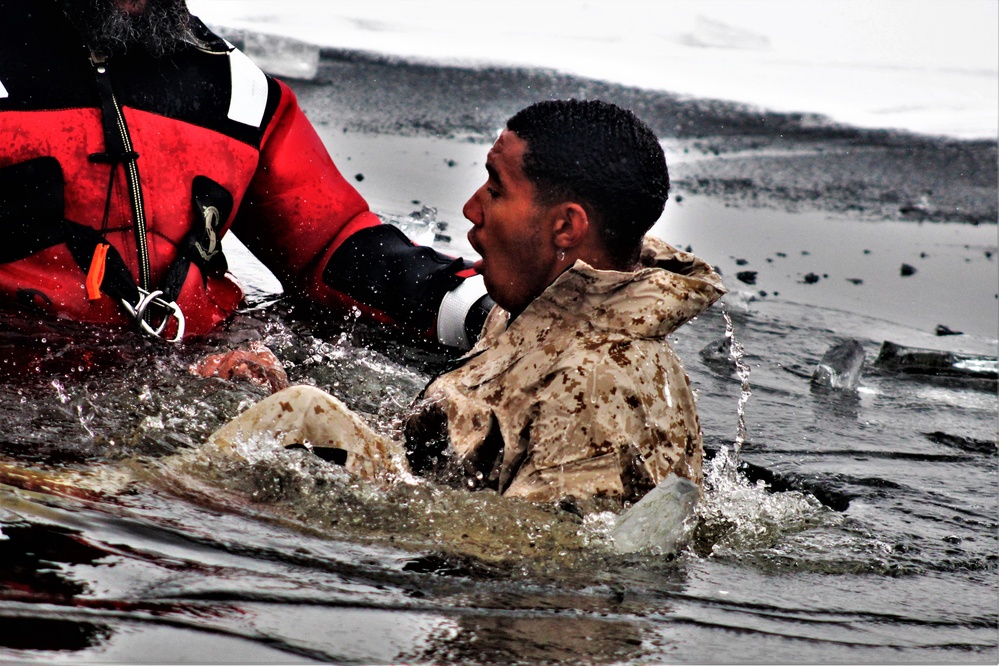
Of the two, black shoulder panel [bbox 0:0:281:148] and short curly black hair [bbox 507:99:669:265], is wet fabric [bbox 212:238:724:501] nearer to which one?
short curly black hair [bbox 507:99:669:265]

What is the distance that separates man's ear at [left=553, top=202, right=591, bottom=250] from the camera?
288 cm

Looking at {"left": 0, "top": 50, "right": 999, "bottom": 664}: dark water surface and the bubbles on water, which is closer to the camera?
{"left": 0, "top": 50, "right": 999, "bottom": 664}: dark water surface

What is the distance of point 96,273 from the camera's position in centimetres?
388

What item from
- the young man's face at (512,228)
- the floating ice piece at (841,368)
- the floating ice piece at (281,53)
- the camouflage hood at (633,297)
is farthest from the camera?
the floating ice piece at (281,53)

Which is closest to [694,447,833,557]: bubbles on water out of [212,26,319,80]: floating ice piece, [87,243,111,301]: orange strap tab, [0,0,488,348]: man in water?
[0,0,488,348]: man in water

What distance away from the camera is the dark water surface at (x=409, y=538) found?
89.4 inches

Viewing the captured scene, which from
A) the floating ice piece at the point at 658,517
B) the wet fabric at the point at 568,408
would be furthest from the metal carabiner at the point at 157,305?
the floating ice piece at the point at 658,517

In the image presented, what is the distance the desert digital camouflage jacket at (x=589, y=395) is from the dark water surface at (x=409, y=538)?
0.10m

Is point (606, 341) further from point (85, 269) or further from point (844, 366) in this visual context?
point (844, 366)

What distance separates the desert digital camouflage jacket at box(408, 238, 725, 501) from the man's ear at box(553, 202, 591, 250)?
119mm

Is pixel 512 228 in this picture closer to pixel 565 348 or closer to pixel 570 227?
pixel 570 227

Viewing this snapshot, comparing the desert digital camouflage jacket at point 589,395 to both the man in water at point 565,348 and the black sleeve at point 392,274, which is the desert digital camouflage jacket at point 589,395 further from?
the black sleeve at point 392,274

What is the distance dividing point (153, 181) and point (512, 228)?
1622 millimetres

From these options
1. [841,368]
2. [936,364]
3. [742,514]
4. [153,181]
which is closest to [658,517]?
[742,514]
